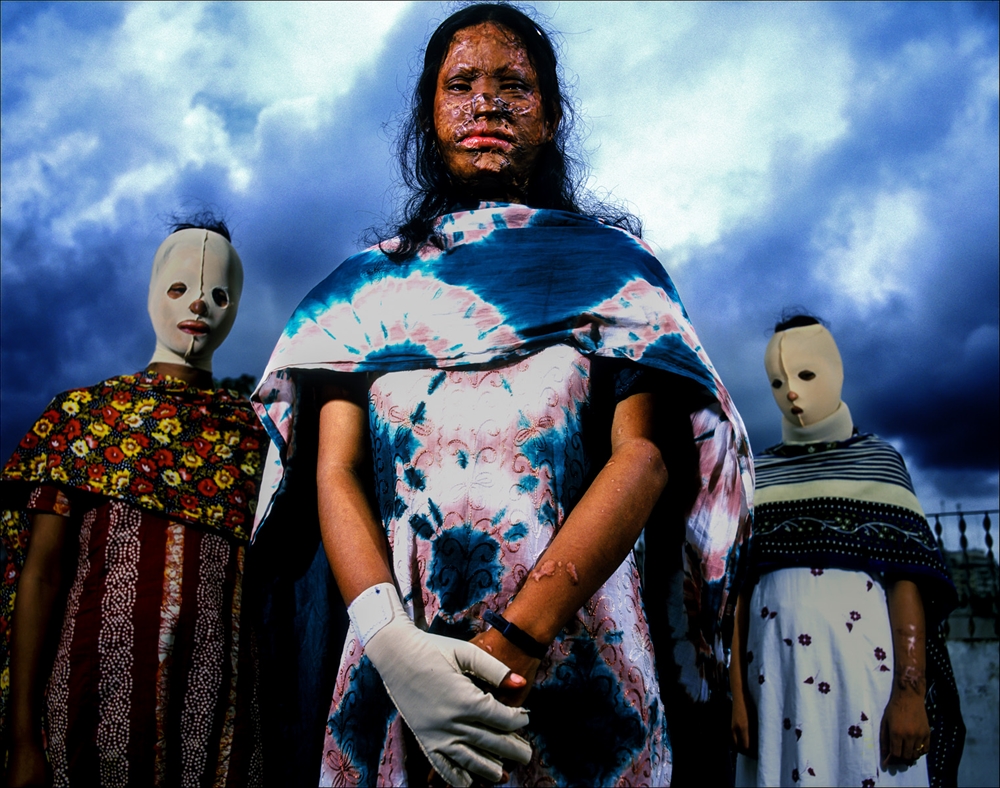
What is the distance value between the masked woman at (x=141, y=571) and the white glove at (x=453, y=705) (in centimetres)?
146

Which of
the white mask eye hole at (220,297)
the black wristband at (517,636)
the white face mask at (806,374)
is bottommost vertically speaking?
the black wristband at (517,636)

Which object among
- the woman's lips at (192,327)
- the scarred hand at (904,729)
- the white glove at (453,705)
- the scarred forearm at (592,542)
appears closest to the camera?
the white glove at (453,705)

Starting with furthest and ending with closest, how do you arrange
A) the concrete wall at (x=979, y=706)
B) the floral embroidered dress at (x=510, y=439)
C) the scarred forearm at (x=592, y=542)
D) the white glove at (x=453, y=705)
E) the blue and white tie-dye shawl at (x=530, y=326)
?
the concrete wall at (x=979, y=706)
the blue and white tie-dye shawl at (x=530, y=326)
the floral embroidered dress at (x=510, y=439)
the scarred forearm at (x=592, y=542)
the white glove at (x=453, y=705)

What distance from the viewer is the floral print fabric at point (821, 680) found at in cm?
342

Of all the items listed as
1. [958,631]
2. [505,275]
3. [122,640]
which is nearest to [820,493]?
[505,275]

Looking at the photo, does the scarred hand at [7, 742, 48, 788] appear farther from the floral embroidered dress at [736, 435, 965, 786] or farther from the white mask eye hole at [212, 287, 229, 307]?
the floral embroidered dress at [736, 435, 965, 786]

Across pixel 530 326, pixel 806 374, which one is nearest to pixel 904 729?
pixel 806 374

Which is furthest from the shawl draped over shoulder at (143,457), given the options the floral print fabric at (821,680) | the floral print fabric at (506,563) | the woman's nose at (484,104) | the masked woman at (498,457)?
the floral print fabric at (821,680)

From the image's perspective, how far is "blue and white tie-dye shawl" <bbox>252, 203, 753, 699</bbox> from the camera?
1657 mm

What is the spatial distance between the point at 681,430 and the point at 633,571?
1.08ft

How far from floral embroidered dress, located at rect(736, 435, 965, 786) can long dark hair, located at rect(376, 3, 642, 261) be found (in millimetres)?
2222

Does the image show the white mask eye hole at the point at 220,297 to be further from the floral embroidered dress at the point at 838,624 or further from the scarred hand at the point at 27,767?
the floral embroidered dress at the point at 838,624

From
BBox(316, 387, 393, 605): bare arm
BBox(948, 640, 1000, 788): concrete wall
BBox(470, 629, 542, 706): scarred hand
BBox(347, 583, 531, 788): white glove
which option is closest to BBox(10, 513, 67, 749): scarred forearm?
BBox(316, 387, 393, 605): bare arm

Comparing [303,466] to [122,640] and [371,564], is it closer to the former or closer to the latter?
[371,564]
